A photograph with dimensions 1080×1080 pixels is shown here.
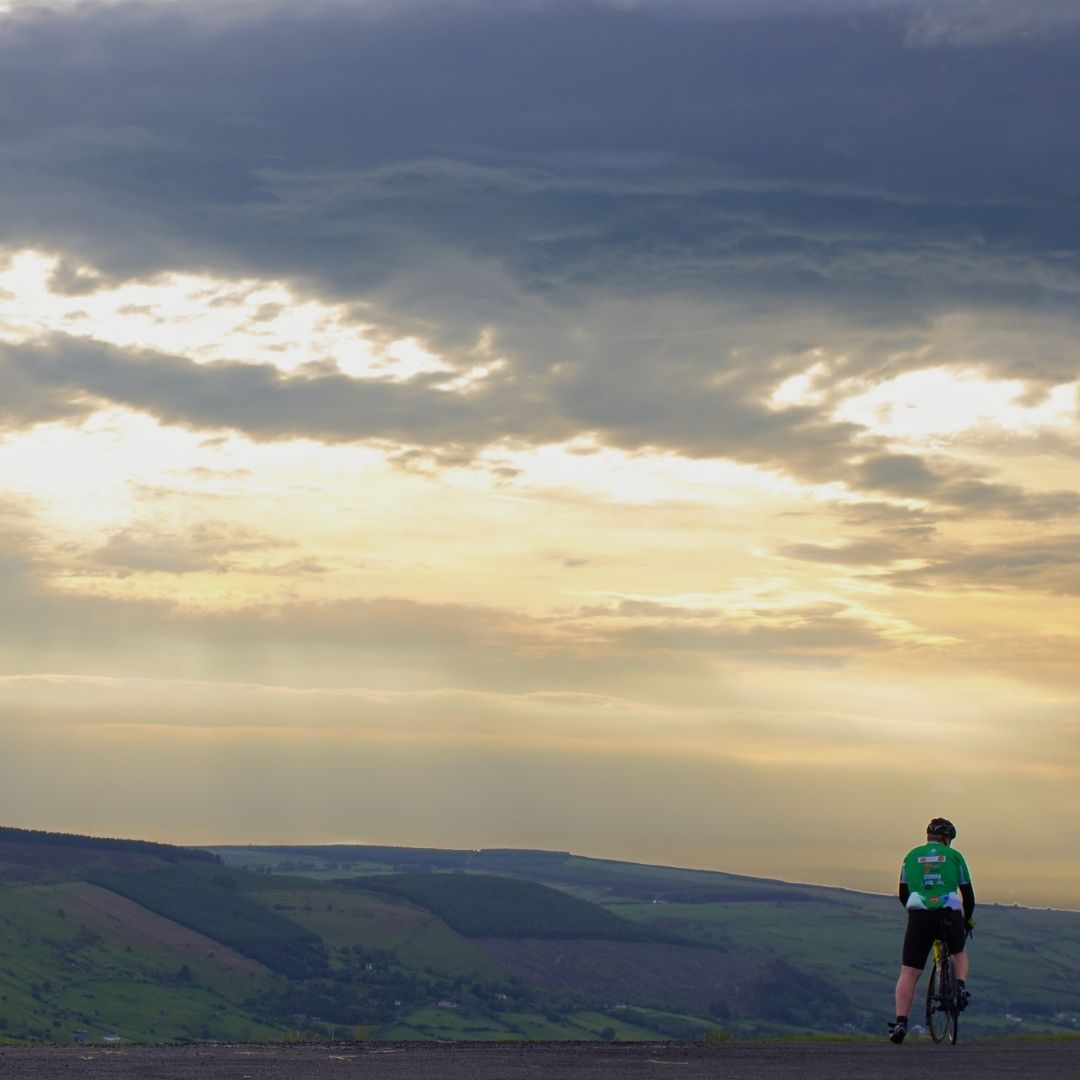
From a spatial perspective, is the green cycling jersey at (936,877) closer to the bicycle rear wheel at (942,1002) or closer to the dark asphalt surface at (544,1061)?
the bicycle rear wheel at (942,1002)

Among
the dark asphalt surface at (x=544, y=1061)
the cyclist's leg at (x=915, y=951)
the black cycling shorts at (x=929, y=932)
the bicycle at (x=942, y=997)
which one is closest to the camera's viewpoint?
the dark asphalt surface at (x=544, y=1061)

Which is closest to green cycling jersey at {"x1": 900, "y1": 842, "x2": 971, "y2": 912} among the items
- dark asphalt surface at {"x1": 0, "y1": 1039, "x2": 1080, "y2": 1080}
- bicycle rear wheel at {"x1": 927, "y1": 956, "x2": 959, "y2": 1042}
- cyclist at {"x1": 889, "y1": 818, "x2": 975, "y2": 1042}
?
cyclist at {"x1": 889, "y1": 818, "x2": 975, "y2": 1042}

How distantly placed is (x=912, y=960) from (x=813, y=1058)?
278 cm

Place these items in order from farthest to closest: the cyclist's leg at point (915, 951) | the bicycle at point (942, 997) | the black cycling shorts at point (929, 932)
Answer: the bicycle at point (942, 997) → the cyclist's leg at point (915, 951) → the black cycling shorts at point (929, 932)

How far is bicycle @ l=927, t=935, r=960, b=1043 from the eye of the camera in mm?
20922

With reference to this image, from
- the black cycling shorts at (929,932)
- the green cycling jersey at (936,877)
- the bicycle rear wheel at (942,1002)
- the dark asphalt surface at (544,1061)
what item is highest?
the green cycling jersey at (936,877)

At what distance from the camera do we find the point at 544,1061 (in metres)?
18.2

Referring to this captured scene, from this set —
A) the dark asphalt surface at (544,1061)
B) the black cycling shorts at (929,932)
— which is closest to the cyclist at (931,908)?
the black cycling shorts at (929,932)

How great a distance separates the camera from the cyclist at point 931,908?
67.8ft

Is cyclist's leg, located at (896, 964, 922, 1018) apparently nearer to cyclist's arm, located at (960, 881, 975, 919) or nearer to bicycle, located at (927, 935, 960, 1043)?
bicycle, located at (927, 935, 960, 1043)

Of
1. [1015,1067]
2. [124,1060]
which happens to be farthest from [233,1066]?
[1015,1067]

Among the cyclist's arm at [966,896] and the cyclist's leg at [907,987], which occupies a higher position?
the cyclist's arm at [966,896]

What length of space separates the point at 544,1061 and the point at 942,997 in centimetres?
635

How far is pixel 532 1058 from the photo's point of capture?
18656 millimetres
